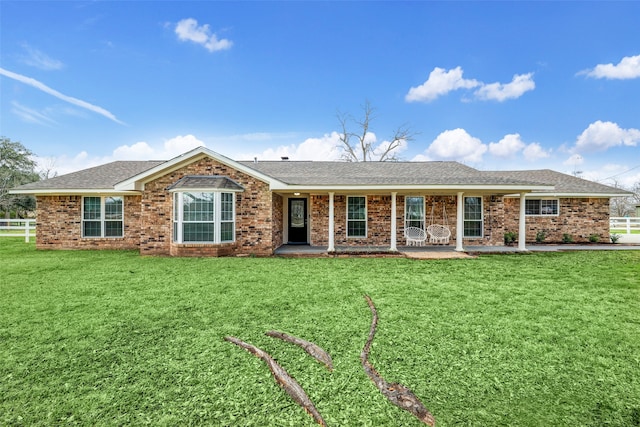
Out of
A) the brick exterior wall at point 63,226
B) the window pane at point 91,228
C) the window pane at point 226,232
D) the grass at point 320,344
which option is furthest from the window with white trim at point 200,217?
the window pane at point 91,228

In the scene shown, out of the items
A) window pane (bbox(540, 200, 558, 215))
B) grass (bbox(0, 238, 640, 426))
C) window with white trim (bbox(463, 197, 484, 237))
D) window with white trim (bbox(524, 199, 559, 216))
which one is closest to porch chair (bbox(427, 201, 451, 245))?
window with white trim (bbox(463, 197, 484, 237))

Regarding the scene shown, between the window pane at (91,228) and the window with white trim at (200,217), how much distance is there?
462 centimetres

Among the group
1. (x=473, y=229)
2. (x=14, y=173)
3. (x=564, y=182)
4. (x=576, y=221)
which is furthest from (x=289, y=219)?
(x=14, y=173)

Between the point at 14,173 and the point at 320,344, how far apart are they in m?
44.6

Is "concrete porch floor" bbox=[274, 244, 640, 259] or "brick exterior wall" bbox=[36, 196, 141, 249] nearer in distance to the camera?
"concrete porch floor" bbox=[274, 244, 640, 259]

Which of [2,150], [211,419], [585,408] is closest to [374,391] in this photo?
[211,419]

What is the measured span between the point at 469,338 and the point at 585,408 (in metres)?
1.30

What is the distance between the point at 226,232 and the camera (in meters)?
9.76

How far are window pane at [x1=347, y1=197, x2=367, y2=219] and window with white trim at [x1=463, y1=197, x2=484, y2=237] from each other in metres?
4.11

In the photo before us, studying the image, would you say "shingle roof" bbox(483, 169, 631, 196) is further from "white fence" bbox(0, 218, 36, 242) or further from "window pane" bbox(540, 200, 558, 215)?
"white fence" bbox(0, 218, 36, 242)

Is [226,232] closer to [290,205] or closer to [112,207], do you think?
[290,205]

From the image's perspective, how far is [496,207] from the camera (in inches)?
474

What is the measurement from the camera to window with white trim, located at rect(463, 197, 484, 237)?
12.0m

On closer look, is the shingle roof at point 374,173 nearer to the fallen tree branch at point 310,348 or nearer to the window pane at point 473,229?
the window pane at point 473,229
